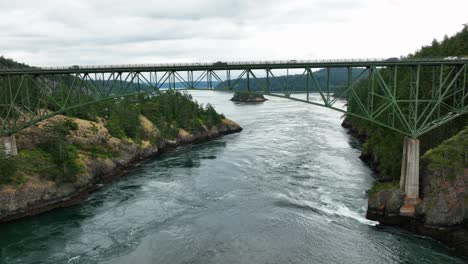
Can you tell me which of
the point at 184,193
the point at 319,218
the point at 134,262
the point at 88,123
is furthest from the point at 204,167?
the point at 134,262

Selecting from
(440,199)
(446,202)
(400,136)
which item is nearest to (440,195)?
(440,199)

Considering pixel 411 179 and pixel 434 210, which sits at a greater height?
pixel 411 179

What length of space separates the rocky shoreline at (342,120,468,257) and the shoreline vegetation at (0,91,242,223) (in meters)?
35.9

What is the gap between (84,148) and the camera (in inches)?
2259

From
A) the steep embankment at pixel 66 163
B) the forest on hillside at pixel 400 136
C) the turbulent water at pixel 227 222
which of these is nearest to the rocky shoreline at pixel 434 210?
the turbulent water at pixel 227 222

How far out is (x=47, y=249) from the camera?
34375 mm

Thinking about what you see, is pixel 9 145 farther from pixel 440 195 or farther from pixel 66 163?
pixel 440 195

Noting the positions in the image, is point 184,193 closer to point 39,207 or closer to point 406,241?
point 39,207

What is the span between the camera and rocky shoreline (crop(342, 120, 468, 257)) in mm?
34281

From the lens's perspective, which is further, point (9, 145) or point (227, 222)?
point (9, 145)

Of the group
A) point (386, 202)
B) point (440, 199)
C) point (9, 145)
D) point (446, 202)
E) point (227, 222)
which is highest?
point (9, 145)

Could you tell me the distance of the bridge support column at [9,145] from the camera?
4749 cm

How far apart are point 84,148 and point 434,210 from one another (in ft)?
156

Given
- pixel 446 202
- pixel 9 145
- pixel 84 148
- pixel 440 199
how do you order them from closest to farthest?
1. pixel 446 202
2. pixel 440 199
3. pixel 9 145
4. pixel 84 148
